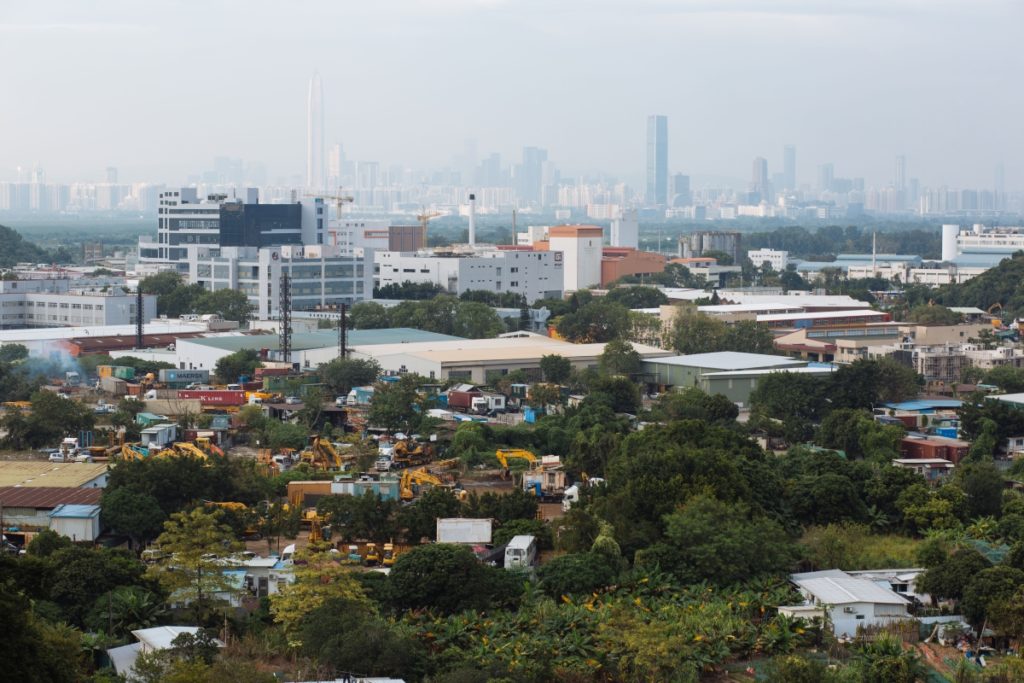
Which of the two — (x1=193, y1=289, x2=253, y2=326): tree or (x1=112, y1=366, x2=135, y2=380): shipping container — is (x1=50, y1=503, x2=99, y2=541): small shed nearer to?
(x1=112, y1=366, x2=135, y2=380): shipping container

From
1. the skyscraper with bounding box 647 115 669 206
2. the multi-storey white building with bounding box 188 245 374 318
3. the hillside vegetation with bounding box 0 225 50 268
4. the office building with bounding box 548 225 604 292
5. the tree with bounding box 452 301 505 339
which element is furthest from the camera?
the skyscraper with bounding box 647 115 669 206

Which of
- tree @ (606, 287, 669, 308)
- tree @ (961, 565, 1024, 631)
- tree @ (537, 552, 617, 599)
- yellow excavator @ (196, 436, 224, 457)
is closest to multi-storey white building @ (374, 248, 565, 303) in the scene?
tree @ (606, 287, 669, 308)

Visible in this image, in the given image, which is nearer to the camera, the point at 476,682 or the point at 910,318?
the point at 476,682

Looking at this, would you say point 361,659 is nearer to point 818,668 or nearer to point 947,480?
point 818,668

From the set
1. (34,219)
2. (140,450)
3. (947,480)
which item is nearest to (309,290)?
(140,450)

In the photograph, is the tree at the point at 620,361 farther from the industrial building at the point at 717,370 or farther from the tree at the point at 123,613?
the tree at the point at 123,613
